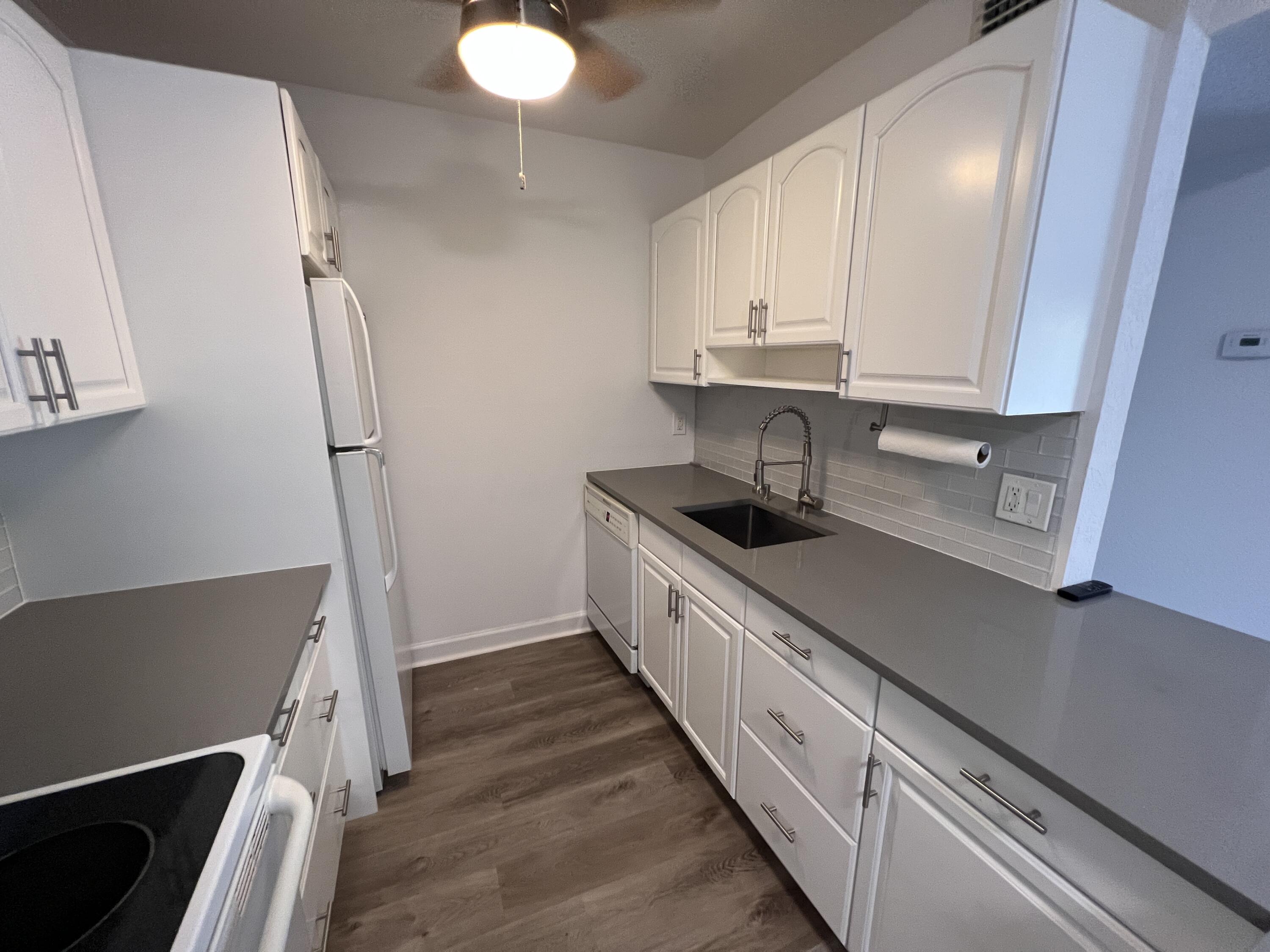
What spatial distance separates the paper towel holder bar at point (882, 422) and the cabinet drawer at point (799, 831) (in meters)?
1.09

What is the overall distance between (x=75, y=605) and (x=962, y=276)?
7.78ft

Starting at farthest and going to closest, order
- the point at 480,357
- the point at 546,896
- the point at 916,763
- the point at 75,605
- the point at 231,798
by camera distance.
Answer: the point at 480,357, the point at 546,896, the point at 75,605, the point at 916,763, the point at 231,798

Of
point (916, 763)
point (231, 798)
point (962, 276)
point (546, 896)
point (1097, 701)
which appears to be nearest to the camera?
point (231, 798)

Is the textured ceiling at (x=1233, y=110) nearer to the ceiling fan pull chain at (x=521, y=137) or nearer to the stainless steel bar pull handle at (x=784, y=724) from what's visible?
the stainless steel bar pull handle at (x=784, y=724)

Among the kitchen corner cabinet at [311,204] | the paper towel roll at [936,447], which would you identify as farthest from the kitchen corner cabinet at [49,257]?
the paper towel roll at [936,447]

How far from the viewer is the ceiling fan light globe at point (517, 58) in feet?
4.00

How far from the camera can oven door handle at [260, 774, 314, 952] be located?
619mm

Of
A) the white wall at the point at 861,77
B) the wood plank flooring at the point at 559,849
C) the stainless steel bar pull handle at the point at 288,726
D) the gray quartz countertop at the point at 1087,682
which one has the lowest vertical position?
the wood plank flooring at the point at 559,849

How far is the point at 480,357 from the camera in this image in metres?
2.33

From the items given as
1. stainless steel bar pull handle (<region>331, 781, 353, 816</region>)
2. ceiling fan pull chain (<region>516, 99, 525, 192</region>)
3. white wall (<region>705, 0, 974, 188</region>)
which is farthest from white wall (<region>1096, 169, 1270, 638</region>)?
stainless steel bar pull handle (<region>331, 781, 353, 816</region>)

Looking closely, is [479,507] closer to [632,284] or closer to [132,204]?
[632,284]

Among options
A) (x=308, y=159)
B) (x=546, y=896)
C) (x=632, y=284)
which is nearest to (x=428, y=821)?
(x=546, y=896)

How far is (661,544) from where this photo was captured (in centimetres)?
192

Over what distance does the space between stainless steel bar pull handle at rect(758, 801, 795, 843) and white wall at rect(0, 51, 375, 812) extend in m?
1.60
